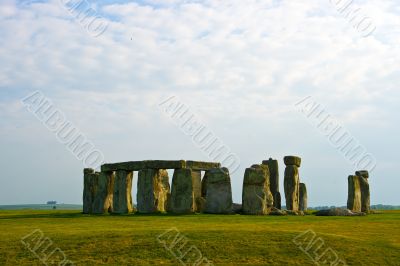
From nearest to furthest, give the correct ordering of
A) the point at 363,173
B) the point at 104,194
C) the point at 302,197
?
the point at 104,194 < the point at 363,173 < the point at 302,197

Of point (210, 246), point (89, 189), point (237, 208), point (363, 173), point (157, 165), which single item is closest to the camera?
point (210, 246)

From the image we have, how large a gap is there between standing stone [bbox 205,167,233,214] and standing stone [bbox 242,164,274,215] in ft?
2.56

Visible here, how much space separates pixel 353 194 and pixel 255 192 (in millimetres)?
8829

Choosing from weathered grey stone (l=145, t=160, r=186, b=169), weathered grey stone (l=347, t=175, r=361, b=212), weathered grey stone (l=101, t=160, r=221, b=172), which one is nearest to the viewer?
weathered grey stone (l=145, t=160, r=186, b=169)

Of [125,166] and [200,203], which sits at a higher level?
[125,166]

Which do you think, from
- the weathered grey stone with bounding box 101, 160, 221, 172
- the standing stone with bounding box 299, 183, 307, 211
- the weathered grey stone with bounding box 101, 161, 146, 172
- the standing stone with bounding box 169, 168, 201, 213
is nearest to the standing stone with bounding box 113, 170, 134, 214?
the weathered grey stone with bounding box 101, 161, 146, 172

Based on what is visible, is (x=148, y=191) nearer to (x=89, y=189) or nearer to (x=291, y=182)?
(x=89, y=189)

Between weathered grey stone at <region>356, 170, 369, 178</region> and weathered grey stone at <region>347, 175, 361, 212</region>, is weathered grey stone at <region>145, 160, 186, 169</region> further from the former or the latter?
weathered grey stone at <region>356, 170, 369, 178</region>

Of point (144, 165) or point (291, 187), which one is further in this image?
point (291, 187)

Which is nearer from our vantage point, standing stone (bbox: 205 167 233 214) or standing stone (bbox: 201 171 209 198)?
standing stone (bbox: 205 167 233 214)

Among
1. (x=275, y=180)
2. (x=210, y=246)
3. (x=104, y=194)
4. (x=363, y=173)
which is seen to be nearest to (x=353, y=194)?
(x=363, y=173)

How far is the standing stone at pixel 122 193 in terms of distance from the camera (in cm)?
3175

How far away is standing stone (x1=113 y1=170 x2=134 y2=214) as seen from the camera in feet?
104

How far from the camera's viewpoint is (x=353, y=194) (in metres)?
34.9
